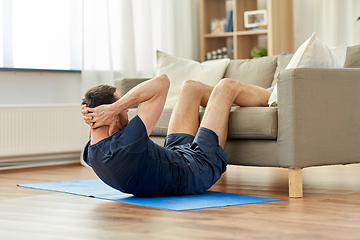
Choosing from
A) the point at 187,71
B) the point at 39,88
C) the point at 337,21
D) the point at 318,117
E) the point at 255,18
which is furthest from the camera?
the point at 255,18

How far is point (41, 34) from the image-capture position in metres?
4.24

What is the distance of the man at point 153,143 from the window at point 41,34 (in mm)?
2078

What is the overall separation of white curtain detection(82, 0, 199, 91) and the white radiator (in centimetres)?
32

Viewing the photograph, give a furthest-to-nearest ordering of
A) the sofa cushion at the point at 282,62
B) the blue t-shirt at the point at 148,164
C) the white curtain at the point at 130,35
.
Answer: the white curtain at the point at 130,35 → the sofa cushion at the point at 282,62 → the blue t-shirt at the point at 148,164

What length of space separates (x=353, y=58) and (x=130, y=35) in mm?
2191

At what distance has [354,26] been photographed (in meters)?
4.39

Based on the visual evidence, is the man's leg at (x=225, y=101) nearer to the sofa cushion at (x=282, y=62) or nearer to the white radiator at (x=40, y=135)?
the sofa cushion at (x=282, y=62)

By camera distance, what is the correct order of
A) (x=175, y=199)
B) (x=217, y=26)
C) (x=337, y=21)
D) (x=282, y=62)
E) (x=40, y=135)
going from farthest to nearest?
(x=217, y=26) < (x=337, y=21) < (x=40, y=135) < (x=282, y=62) < (x=175, y=199)

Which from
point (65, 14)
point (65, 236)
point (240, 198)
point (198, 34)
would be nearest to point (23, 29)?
point (65, 14)

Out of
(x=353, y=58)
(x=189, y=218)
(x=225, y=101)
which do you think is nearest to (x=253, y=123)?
(x=225, y=101)

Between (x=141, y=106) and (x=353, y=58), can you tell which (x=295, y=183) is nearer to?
(x=141, y=106)

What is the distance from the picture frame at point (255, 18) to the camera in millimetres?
4670

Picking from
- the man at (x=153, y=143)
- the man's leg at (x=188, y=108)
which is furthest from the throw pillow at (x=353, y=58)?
the man's leg at (x=188, y=108)

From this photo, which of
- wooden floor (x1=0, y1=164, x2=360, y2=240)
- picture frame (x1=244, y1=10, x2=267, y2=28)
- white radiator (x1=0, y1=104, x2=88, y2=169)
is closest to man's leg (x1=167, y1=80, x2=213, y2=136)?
wooden floor (x1=0, y1=164, x2=360, y2=240)
